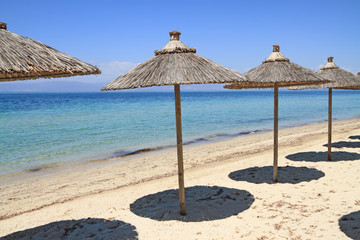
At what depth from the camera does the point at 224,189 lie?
5922mm

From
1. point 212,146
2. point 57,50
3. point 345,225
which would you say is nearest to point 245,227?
point 345,225

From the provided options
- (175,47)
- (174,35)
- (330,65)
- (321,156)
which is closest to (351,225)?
(175,47)

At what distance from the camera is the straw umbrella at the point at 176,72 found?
3.97 m

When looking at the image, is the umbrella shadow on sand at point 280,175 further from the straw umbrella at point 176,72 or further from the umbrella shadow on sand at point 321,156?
the straw umbrella at point 176,72

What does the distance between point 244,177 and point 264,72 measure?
2461 millimetres

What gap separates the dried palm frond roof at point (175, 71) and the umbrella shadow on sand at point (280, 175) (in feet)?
9.78

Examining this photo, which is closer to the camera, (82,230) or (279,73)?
(82,230)

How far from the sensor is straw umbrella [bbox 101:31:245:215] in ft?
13.0

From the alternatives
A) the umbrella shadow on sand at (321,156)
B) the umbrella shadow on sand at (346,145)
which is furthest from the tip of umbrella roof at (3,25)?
the umbrella shadow on sand at (346,145)

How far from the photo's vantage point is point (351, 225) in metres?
3.95

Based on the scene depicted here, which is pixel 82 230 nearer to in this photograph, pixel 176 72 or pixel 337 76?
pixel 176 72

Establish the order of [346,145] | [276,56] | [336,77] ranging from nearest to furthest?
[276,56], [336,77], [346,145]

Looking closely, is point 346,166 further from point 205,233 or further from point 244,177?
point 205,233

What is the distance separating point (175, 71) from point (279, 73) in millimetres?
2637
